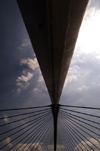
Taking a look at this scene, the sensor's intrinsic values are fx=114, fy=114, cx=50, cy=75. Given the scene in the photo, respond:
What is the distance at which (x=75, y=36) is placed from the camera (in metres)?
3.00

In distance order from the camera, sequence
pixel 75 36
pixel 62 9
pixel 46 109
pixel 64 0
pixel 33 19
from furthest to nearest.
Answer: pixel 46 109 → pixel 75 36 → pixel 33 19 → pixel 62 9 → pixel 64 0

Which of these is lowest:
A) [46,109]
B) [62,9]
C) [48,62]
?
[46,109]

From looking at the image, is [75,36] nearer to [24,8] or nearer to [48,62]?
[48,62]

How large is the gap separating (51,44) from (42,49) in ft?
0.98

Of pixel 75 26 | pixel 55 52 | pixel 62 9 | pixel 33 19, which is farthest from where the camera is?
pixel 55 52

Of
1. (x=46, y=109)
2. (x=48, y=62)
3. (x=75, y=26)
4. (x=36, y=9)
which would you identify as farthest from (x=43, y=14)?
(x=46, y=109)

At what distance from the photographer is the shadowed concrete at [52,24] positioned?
2.16 metres

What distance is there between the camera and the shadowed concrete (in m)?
2.16

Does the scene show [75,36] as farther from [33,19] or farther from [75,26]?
[33,19]

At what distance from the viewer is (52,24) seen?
2.49 m

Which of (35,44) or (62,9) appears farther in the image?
(35,44)

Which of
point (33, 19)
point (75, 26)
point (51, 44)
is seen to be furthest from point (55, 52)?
point (33, 19)

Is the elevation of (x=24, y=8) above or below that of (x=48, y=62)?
above

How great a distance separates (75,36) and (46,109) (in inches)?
329
